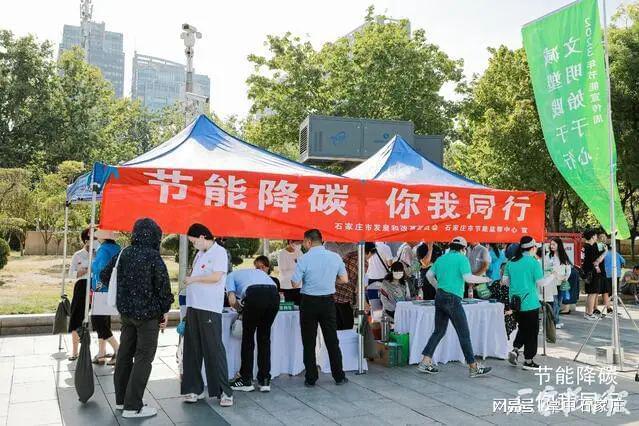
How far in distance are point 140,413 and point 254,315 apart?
145 centimetres

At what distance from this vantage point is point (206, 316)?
5441 millimetres

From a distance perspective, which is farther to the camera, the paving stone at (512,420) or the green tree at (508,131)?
the green tree at (508,131)

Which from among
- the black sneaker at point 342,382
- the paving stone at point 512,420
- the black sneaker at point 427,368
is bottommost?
the black sneaker at point 342,382

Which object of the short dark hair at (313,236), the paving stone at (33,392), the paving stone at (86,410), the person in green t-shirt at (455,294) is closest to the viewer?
the paving stone at (86,410)

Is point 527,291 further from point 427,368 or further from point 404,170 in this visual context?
Result: point 404,170

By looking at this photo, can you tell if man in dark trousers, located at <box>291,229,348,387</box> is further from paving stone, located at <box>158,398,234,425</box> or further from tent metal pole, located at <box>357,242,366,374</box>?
paving stone, located at <box>158,398,234,425</box>

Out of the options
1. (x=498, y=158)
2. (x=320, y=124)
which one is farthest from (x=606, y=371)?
(x=498, y=158)

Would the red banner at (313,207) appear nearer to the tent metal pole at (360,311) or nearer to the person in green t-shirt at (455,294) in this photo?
the tent metal pole at (360,311)

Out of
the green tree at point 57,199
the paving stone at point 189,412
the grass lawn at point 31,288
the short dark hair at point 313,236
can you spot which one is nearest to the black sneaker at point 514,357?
the short dark hair at point 313,236

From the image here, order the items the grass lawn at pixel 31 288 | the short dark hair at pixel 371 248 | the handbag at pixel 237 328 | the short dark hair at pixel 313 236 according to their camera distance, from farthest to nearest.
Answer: the grass lawn at pixel 31 288
the short dark hair at pixel 371 248
the handbag at pixel 237 328
the short dark hair at pixel 313 236

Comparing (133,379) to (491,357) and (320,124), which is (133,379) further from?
(320,124)

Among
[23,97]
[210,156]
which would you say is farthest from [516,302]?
[23,97]

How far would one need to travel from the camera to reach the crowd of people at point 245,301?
16.7 feet

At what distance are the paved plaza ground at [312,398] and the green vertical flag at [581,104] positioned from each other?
2.43 m
